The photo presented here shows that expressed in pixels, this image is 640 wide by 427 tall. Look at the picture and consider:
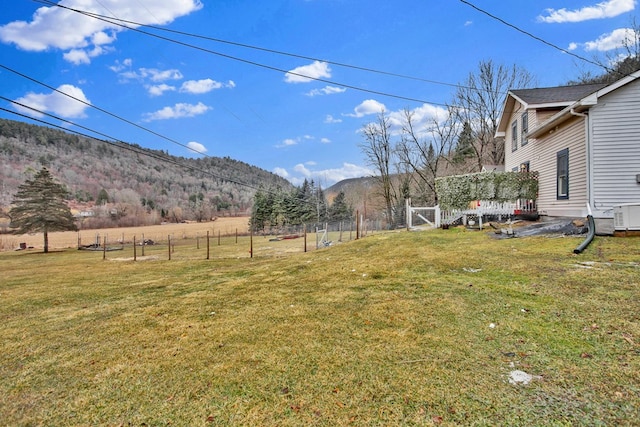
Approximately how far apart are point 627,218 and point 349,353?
9254 mm

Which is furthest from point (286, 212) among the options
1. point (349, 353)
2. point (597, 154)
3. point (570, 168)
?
point (349, 353)

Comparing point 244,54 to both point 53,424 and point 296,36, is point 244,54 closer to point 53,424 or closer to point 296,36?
point 296,36

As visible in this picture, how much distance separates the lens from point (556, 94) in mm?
12805

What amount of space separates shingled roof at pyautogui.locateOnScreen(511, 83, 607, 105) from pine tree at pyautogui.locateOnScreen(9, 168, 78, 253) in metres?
40.6

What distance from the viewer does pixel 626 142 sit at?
355 inches

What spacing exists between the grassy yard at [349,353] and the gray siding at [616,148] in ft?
13.8

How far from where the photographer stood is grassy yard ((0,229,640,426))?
2.25 m

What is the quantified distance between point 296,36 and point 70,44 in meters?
7.81

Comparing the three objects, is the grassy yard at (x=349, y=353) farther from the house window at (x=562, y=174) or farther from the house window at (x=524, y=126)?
the house window at (x=524, y=126)

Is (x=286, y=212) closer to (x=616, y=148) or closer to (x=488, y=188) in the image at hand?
(x=488, y=188)

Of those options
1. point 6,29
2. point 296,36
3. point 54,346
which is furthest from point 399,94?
point 54,346

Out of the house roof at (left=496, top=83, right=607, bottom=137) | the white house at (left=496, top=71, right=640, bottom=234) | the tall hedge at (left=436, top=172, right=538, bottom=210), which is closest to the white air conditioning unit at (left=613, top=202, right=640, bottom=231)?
the white house at (left=496, top=71, right=640, bottom=234)

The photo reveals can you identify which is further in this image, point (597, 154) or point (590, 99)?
point (597, 154)

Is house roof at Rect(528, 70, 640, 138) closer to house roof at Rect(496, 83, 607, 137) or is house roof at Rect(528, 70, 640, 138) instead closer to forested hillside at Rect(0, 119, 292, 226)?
house roof at Rect(496, 83, 607, 137)
